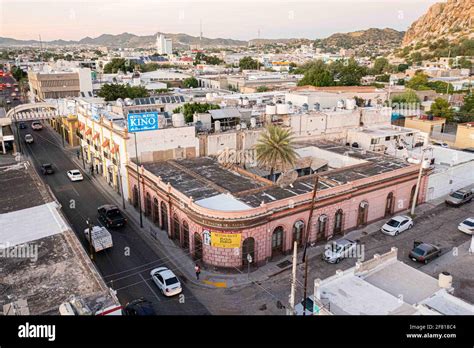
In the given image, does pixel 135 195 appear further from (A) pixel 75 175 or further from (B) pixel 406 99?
Answer: (B) pixel 406 99

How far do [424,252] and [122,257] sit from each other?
75.2 feet

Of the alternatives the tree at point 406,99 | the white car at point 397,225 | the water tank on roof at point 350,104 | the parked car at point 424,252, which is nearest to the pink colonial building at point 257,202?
the white car at point 397,225

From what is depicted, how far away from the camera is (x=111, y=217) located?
113 ft

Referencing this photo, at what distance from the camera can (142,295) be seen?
2469cm

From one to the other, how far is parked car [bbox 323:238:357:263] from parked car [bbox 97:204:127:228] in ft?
59.5

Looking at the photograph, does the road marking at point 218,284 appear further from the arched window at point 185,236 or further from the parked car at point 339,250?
the parked car at point 339,250

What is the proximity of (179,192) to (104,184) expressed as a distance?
2025 centimetres

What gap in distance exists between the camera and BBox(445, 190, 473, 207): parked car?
3884cm

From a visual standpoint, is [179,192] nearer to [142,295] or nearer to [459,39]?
[142,295]

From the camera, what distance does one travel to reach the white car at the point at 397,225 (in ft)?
108

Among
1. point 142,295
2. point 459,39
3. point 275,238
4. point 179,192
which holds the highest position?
point 459,39
